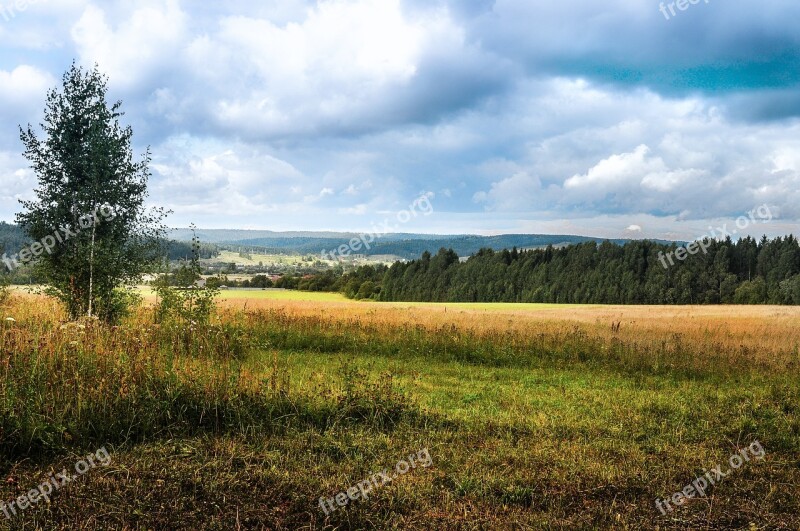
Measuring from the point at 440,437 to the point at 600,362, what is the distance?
10145mm

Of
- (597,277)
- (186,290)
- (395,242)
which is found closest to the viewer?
(186,290)

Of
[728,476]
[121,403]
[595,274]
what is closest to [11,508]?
[121,403]

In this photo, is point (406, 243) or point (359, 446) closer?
point (359, 446)

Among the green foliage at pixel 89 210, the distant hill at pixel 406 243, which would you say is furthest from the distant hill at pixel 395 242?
the green foliage at pixel 89 210

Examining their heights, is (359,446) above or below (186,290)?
below

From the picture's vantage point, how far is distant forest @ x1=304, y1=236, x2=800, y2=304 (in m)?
79.7

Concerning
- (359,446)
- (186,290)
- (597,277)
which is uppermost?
(186,290)

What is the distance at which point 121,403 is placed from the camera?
7.69m

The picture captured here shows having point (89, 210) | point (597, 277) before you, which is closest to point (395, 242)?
point (597, 277)

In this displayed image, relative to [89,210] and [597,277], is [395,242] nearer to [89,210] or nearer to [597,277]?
[597,277]

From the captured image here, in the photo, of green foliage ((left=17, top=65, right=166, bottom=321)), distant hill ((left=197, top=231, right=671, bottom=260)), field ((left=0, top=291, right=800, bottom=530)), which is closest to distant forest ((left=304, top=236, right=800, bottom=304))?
distant hill ((left=197, top=231, right=671, bottom=260))

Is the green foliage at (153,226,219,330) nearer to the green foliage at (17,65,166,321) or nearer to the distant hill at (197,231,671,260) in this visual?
the green foliage at (17,65,166,321)

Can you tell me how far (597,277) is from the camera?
282 ft

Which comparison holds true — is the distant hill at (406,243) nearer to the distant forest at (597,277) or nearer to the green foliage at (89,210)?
the distant forest at (597,277)
